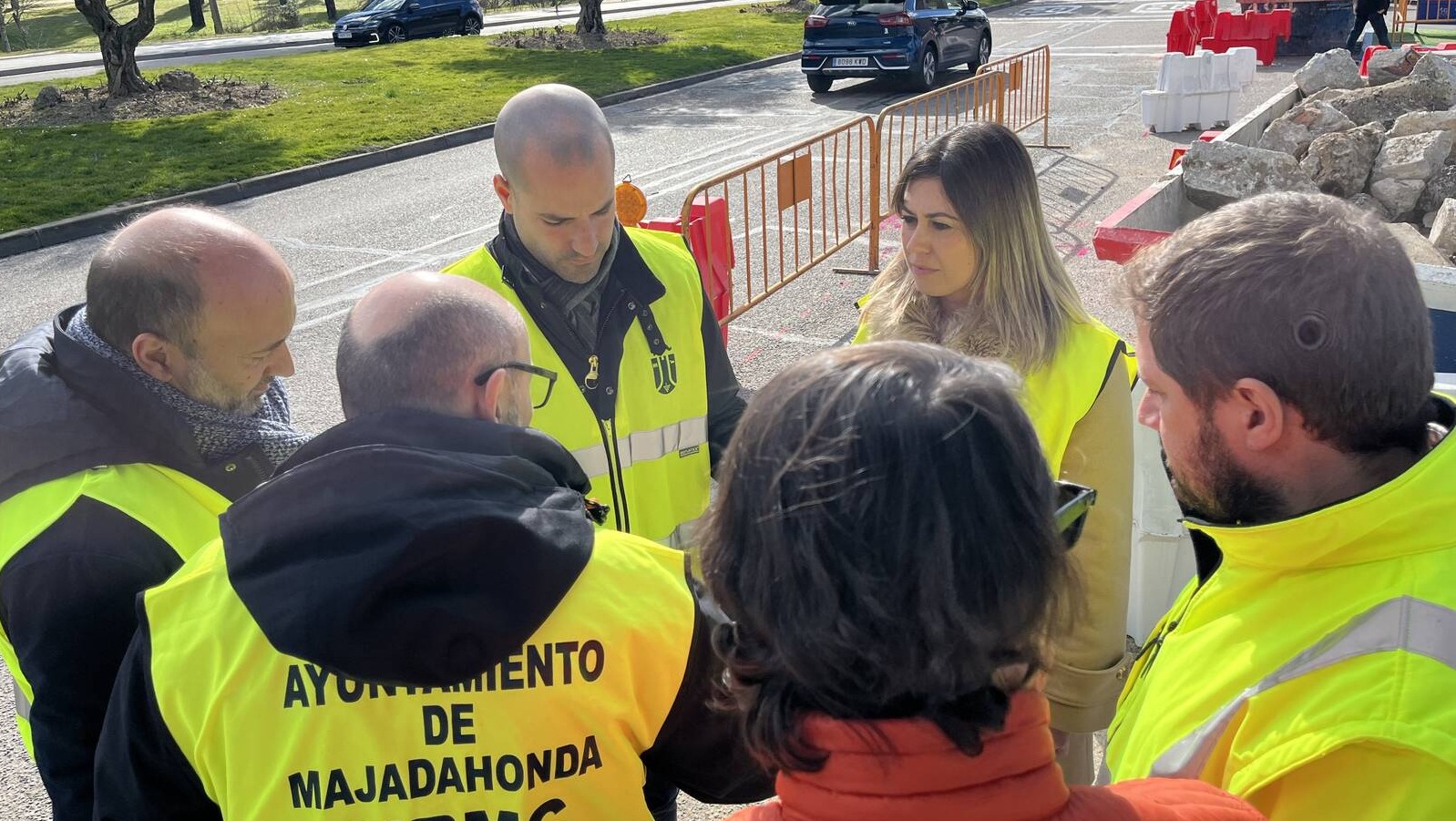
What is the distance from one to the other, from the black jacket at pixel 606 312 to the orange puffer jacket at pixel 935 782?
1642 millimetres

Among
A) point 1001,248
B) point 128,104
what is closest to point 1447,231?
point 1001,248

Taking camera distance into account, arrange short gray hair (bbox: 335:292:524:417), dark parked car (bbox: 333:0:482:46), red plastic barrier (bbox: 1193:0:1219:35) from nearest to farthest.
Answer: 1. short gray hair (bbox: 335:292:524:417)
2. red plastic barrier (bbox: 1193:0:1219:35)
3. dark parked car (bbox: 333:0:482:46)

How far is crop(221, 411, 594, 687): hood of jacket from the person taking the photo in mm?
1336

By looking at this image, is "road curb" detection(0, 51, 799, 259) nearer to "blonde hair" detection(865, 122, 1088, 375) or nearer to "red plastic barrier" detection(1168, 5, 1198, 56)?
"red plastic barrier" detection(1168, 5, 1198, 56)

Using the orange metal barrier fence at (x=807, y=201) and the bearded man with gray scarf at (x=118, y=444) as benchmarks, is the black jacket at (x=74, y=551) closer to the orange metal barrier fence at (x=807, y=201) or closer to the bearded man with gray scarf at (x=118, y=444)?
the bearded man with gray scarf at (x=118, y=444)

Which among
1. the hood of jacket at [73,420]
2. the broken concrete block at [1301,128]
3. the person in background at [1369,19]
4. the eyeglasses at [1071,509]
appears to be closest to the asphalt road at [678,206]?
the eyeglasses at [1071,509]

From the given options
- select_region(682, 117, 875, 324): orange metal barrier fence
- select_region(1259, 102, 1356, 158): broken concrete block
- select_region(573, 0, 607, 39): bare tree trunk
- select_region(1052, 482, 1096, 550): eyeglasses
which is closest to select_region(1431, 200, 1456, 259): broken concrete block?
select_region(1259, 102, 1356, 158): broken concrete block

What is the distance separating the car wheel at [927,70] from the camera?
17.0m

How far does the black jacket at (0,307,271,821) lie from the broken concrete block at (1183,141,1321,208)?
5.44 meters

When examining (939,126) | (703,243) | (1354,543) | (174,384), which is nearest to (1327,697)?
(1354,543)

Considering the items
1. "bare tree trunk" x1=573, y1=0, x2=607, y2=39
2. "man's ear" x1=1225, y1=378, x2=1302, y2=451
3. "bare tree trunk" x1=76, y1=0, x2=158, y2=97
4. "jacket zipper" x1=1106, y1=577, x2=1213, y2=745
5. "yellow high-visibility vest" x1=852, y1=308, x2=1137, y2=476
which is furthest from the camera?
"bare tree trunk" x1=573, y1=0, x2=607, y2=39

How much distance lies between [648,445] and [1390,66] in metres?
10.4

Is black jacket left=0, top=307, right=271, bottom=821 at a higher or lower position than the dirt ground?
lower

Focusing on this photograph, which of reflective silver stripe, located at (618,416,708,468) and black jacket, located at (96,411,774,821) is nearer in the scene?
black jacket, located at (96,411,774,821)
